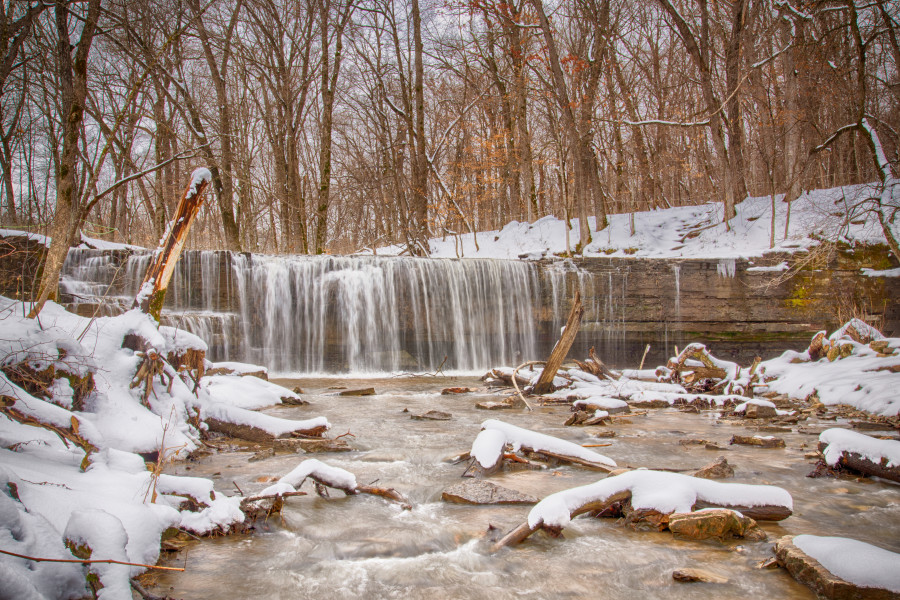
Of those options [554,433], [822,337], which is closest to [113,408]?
[554,433]

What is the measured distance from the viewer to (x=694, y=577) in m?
2.68


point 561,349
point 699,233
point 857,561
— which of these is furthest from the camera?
point 699,233

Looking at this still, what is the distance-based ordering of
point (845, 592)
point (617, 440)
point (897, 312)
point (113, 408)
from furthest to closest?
point (897, 312), point (617, 440), point (113, 408), point (845, 592)

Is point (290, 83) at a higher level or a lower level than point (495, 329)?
higher

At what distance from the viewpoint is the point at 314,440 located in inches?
204

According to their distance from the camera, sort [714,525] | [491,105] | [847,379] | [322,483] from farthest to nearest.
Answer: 1. [491,105]
2. [847,379]
3. [322,483]
4. [714,525]

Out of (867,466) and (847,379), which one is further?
(847,379)

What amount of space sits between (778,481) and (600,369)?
215 inches

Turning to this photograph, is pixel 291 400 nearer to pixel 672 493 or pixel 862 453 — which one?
pixel 672 493

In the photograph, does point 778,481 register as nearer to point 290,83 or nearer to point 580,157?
point 580,157

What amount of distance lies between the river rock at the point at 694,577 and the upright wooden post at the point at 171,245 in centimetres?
429

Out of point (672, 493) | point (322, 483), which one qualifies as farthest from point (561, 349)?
point (322, 483)

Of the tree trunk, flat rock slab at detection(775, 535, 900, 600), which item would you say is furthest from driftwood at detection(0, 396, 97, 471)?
the tree trunk

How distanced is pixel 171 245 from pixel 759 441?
19.3ft
